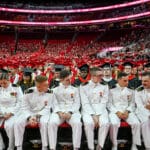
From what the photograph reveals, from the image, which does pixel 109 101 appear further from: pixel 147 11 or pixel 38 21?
pixel 38 21

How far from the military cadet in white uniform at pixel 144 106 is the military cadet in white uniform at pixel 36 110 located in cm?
172

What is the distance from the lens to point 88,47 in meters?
40.4

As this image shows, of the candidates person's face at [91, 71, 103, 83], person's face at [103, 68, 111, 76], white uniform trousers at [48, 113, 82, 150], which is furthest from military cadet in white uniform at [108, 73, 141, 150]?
person's face at [103, 68, 111, 76]

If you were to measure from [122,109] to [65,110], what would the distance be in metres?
1.10

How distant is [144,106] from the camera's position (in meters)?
6.39

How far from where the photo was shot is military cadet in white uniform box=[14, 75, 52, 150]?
593 cm

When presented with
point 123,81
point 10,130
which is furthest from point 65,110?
point 123,81

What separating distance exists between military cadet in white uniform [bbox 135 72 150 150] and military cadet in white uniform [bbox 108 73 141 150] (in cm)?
11

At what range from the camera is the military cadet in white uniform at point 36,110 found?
19.5ft

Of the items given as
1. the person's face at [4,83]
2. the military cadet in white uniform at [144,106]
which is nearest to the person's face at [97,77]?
the military cadet in white uniform at [144,106]

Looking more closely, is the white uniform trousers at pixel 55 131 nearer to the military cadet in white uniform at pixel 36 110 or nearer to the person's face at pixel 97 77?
the military cadet in white uniform at pixel 36 110

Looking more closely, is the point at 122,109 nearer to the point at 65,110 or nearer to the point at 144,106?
the point at 144,106

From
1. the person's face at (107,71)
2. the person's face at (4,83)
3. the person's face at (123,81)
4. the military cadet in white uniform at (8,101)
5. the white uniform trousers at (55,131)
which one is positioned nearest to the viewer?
the white uniform trousers at (55,131)

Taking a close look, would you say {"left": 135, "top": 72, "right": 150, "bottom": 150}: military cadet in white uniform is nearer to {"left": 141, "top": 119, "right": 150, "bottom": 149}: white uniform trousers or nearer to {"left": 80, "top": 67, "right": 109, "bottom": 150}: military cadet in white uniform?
{"left": 141, "top": 119, "right": 150, "bottom": 149}: white uniform trousers
